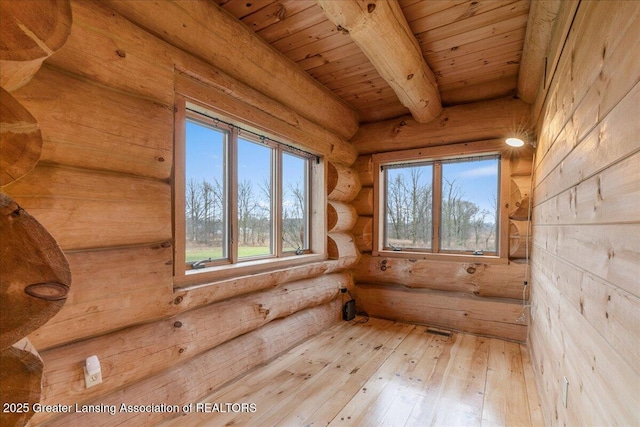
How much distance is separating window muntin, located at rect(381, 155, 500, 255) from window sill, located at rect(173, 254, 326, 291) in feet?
4.60

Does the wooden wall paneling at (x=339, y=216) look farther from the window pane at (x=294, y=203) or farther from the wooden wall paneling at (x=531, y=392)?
the wooden wall paneling at (x=531, y=392)

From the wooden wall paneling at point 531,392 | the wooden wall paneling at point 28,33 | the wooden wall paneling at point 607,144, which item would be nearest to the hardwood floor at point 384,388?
the wooden wall paneling at point 531,392

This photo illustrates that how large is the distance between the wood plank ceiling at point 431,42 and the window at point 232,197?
77cm

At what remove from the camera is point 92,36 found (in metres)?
1.31

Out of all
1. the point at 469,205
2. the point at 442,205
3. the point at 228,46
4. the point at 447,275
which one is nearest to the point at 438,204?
the point at 442,205

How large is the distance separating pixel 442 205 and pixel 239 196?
2292 millimetres

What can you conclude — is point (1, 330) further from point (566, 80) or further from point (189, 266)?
point (566, 80)

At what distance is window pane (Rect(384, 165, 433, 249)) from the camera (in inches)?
132

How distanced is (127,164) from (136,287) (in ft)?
2.13

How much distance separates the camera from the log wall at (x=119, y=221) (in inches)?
47.9

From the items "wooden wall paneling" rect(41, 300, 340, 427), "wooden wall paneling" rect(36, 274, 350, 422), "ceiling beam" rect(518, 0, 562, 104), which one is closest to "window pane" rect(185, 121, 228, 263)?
"wooden wall paneling" rect(36, 274, 350, 422)

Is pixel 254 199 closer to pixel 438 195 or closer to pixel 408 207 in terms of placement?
pixel 408 207

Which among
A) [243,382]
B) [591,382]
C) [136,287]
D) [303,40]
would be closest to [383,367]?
[243,382]

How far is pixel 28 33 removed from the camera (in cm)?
80
